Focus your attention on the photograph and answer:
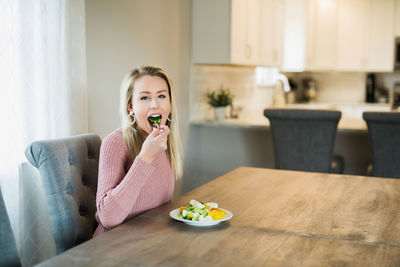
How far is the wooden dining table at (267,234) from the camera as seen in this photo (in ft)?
3.69

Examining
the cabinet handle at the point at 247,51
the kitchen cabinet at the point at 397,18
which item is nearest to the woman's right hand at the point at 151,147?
the cabinet handle at the point at 247,51

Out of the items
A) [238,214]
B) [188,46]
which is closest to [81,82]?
[238,214]

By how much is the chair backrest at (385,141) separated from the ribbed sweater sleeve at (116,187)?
1.80 m

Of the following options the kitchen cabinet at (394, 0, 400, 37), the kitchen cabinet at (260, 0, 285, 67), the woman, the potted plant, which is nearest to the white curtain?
the woman

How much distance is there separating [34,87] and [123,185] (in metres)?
0.93

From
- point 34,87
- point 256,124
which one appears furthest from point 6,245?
point 256,124

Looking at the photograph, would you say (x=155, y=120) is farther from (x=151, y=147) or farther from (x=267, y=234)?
(x=267, y=234)

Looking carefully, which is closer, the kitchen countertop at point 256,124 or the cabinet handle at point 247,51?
the kitchen countertop at point 256,124

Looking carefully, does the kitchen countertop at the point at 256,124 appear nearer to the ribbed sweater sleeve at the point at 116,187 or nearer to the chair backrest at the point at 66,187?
the chair backrest at the point at 66,187

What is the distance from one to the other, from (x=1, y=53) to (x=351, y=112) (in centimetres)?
478

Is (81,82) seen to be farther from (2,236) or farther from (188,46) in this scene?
(188,46)

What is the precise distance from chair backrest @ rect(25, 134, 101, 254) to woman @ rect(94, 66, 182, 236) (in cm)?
14

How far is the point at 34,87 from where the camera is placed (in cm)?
211

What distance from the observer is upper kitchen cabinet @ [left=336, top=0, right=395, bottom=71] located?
5.73 metres
